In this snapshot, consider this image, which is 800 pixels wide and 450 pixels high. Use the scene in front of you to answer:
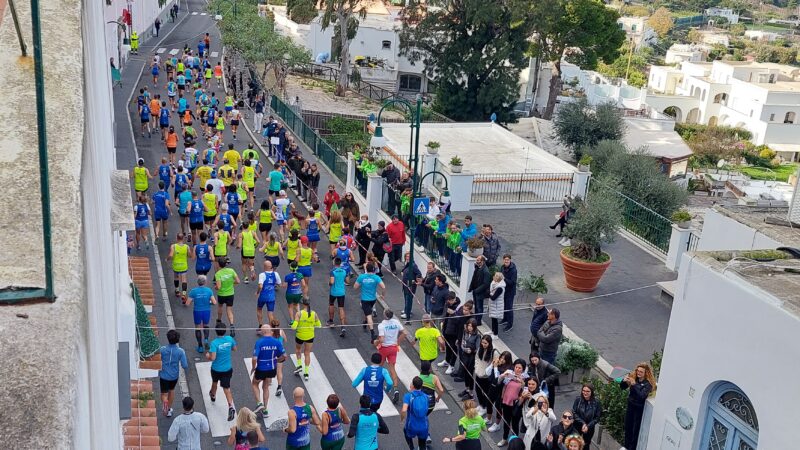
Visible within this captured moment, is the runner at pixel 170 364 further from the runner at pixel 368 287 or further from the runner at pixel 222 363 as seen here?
the runner at pixel 368 287

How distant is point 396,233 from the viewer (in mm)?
19156

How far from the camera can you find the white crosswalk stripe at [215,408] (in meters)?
12.6

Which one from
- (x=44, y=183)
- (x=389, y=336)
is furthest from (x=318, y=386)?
(x=44, y=183)

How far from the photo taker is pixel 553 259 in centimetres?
2098

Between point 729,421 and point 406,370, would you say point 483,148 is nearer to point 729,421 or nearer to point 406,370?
point 406,370

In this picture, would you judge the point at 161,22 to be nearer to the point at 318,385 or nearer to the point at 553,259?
the point at 553,259

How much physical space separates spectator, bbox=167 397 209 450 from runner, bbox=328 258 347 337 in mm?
5293

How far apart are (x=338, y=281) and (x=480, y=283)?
2.79 m

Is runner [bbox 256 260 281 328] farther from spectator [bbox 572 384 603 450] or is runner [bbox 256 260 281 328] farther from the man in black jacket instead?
spectator [bbox 572 384 603 450]

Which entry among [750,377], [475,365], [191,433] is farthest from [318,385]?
[750,377]

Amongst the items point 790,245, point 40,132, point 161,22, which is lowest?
point 161,22

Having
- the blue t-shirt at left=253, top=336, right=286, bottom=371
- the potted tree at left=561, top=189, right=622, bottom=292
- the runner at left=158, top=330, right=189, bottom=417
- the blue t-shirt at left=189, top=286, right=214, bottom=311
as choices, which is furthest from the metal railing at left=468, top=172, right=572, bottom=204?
the runner at left=158, top=330, right=189, bottom=417

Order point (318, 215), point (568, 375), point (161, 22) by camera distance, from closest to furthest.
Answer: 1. point (568, 375)
2. point (318, 215)
3. point (161, 22)

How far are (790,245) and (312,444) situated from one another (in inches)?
301
